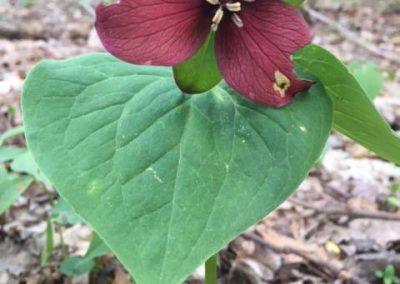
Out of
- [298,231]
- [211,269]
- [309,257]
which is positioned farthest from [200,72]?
[298,231]

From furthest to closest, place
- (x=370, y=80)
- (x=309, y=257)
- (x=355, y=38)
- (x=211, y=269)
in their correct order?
1. (x=355, y=38)
2. (x=370, y=80)
3. (x=309, y=257)
4. (x=211, y=269)

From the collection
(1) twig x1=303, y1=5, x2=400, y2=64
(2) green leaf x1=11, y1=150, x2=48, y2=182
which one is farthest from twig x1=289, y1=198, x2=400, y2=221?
(1) twig x1=303, y1=5, x2=400, y2=64

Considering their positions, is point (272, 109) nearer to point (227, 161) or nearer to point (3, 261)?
point (227, 161)

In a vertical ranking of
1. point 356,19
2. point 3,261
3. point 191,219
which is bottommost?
point 356,19

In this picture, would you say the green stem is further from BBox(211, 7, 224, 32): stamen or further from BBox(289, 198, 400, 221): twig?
BBox(289, 198, 400, 221): twig

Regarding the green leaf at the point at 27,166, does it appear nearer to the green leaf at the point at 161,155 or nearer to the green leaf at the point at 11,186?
the green leaf at the point at 11,186

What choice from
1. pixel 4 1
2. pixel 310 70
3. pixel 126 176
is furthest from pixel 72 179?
pixel 4 1

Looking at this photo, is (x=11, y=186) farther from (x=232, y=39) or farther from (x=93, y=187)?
(x=232, y=39)
